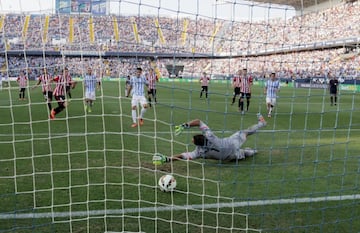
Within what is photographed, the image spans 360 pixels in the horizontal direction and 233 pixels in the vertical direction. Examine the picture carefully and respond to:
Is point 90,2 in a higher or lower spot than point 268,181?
higher

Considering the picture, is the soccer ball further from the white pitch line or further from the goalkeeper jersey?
the goalkeeper jersey

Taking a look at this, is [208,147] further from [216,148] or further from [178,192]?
[178,192]

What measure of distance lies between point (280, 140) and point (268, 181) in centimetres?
426

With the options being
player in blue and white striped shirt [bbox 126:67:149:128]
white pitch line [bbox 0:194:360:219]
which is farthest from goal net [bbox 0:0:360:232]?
player in blue and white striped shirt [bbox 126:67:149:128]

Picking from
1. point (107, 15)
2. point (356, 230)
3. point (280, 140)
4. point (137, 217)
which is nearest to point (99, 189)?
point (137, 217)

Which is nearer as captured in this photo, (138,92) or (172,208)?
(172,208)

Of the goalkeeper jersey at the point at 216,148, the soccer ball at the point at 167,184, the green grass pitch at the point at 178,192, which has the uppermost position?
the goalkeeper jersey at the point at 216,148

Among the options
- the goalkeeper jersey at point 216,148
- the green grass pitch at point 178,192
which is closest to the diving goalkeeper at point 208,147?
the goalkeeper jersey at point 216,148

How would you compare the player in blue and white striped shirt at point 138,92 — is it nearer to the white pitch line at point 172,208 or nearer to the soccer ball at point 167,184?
the soccer ball at point 167,184

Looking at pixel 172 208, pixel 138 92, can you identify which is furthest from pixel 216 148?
pixel 138 92

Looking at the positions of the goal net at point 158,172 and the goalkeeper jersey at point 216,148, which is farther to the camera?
the goalkeeper jersey at point 216,148

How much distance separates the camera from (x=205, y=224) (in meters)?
4.99

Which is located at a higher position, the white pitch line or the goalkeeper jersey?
the goalkeeper jersey

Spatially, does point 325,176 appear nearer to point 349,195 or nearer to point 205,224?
point 349,195
